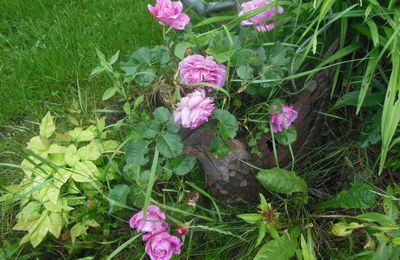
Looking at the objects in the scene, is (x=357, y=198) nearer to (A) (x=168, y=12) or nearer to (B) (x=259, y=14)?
(B) (x=259, y=14)

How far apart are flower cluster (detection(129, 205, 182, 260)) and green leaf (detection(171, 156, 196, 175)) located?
0.46ft

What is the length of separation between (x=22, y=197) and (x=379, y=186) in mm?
1271

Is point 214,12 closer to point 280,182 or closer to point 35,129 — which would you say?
point 280,182

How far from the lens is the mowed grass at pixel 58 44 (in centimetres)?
240

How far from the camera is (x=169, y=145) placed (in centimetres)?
158

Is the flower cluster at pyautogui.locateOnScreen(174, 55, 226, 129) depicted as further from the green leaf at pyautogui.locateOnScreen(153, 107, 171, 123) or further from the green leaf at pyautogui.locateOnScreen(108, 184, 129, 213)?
the green leaf at pyautogui.locateOnScreen(108, 184, 129, 213)

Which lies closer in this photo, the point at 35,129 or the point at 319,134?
the point at 319,134

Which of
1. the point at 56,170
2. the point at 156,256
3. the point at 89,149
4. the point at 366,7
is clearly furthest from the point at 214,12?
the point at 156,256

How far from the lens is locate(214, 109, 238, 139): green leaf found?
1578mm

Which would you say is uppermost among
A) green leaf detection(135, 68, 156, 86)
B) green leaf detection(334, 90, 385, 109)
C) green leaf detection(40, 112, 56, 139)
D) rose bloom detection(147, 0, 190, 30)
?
rose bloom detection(147, 0, 190, 30)

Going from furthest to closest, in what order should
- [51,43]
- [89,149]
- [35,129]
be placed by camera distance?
1. [51,43]
2. [35,129]
3. [89,149]

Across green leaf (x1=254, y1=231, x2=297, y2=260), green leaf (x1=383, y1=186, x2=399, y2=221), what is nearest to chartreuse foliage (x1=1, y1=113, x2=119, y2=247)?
green leaf (x1=254, y1=231, x2=297, y2=260)

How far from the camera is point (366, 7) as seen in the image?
5.70 ft

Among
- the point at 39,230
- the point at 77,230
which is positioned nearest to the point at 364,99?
the point at 77,230
